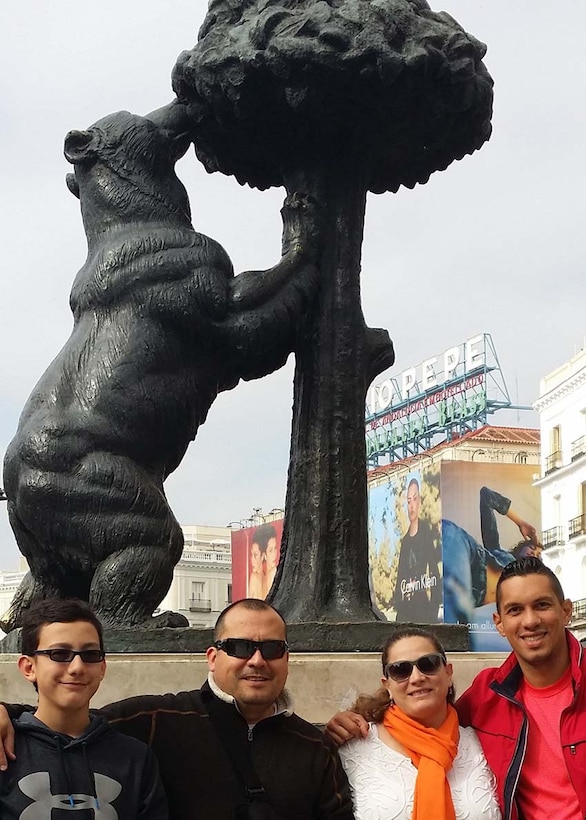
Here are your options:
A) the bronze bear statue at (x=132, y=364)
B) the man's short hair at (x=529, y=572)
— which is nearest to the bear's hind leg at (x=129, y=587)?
the bronze bear statue at (x=132, y=364)

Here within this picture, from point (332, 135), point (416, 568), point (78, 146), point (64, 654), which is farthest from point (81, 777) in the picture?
point (416, 568)

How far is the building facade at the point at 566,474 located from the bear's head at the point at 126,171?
1238 inches

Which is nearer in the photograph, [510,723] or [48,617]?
[48,617]

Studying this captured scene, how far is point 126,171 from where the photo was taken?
4871 millimetres

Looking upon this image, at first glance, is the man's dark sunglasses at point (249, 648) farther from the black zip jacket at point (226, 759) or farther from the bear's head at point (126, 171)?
the bear's head at point (126, 171)

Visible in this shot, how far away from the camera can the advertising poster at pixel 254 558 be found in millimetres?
50062

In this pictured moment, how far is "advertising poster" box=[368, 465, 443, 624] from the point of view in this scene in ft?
136

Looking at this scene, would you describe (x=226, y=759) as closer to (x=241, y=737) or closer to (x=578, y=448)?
(x=241, y=737)

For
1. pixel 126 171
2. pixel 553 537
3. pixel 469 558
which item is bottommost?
pixel 126 171

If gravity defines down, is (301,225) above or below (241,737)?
above

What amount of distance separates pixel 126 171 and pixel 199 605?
196 feet

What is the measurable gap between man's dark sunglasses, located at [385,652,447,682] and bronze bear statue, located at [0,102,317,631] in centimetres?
166

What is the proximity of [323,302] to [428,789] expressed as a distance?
2686mm

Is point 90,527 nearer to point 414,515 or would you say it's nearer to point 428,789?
point 428,789
